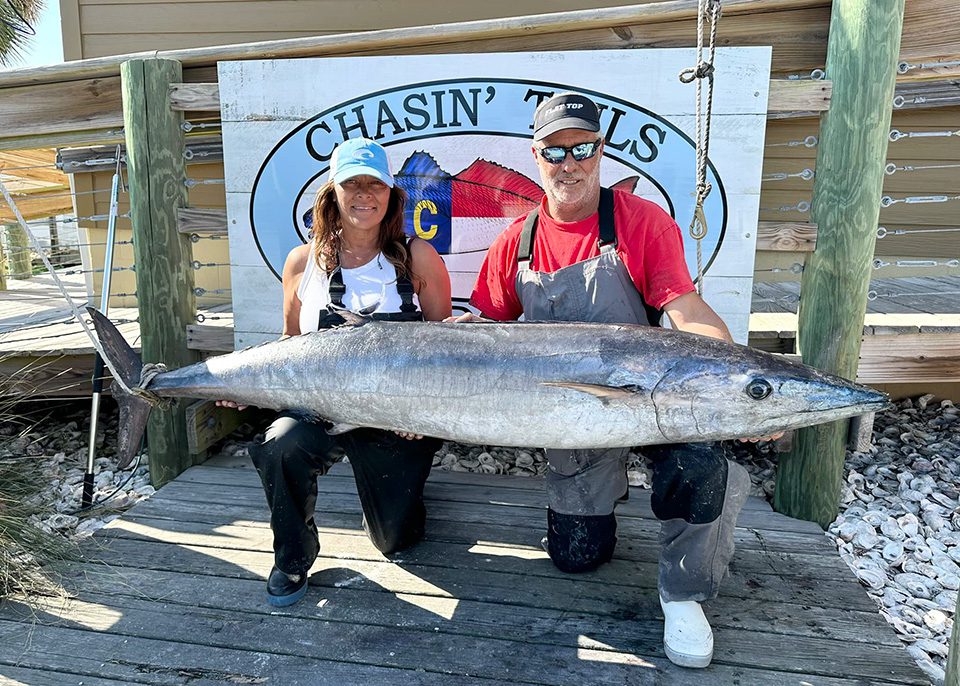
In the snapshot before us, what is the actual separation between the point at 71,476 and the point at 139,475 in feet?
1.68

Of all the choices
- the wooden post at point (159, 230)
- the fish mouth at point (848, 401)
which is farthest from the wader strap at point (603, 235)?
the wooden post at point (159, 230)

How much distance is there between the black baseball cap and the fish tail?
2.00 metres

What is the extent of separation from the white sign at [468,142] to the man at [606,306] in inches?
31.4

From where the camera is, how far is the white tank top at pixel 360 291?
114 inches

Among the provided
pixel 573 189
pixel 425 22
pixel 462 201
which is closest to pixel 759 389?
pixel 573 189

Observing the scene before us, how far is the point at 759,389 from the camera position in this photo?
2.12 m

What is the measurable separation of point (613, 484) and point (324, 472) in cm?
124

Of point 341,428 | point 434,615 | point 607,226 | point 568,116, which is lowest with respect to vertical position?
point 434,615

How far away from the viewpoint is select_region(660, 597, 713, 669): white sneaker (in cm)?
222

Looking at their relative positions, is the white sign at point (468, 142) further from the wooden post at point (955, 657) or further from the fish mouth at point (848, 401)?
the wooden post at point (955, 657)

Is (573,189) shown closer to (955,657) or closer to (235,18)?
(955,657)

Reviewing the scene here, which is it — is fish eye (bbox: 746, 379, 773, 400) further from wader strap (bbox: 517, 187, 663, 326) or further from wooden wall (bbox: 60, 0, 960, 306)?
wooden wall (bbox: 60, 0, 960, 306)

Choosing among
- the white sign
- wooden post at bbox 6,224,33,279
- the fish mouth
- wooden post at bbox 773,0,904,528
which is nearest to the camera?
the fish mouth

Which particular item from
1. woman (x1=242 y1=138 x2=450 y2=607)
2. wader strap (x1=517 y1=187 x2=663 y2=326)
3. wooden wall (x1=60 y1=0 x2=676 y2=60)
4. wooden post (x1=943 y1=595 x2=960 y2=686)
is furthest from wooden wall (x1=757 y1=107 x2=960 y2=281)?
wooden post (x1=943 y1=595 x2=960 y2=686)
